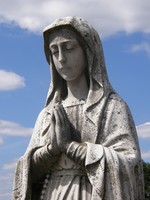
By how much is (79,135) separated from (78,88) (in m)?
0.81

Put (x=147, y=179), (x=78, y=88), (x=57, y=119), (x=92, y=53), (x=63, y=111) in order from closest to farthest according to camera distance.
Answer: (x=57, y=119), (x=63, y=111), (x=92, y=53), (x=78, y=88), (x=147, y=179)

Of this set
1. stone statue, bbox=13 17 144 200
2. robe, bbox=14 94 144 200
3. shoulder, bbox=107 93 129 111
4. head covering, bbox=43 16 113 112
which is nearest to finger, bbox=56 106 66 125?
stone statue, bbox=13 17 144 200

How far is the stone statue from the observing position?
28.1ft

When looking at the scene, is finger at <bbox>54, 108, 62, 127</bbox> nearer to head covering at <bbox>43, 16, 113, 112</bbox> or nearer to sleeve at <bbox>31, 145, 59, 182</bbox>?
sleeve at <bbox>31, 145, 59, 182</bbox>

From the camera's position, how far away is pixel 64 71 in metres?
9.43

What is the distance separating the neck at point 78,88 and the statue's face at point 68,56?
97 millimetres

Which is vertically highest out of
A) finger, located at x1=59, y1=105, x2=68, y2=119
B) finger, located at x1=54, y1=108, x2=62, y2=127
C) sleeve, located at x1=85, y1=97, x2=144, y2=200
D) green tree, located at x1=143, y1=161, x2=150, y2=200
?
finger, located at x1=59, y1=105, x2=68, y2=119

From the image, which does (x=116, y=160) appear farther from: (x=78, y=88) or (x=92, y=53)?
(x=92, y=53)

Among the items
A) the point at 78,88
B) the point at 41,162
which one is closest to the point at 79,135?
the point at 41,162

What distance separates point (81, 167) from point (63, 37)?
1986 mm

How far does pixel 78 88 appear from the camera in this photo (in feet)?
31.4

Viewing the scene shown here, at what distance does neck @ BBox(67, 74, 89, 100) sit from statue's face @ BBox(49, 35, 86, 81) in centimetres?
10

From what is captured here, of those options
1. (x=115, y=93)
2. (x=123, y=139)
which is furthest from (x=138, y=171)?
(x=115, y=93)

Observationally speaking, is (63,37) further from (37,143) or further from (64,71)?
(37,143)
